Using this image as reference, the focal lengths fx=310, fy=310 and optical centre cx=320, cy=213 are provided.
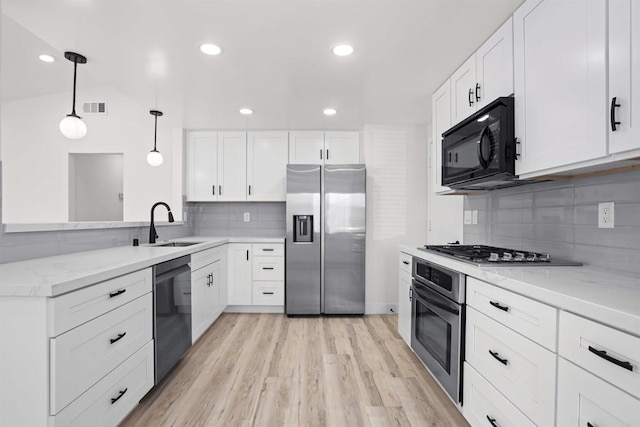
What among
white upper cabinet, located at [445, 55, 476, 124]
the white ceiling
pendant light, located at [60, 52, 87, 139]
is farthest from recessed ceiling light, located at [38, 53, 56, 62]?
white upper cabinet, located at [445, 55, 476, 124]

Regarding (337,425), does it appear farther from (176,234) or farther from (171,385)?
(176,234)

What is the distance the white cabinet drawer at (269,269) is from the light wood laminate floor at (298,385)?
0.72 m

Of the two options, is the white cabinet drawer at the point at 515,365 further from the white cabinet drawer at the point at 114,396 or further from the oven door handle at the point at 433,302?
the white cabinet drawer at the point at 114,396

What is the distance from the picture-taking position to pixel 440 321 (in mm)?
1982

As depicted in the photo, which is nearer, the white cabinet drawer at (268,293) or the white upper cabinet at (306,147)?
the white cabinet drawer at (268,293)

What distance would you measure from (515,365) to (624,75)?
3.77 feet

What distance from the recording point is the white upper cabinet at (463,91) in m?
2.08

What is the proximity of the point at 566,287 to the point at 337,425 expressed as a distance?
1382 millimetres

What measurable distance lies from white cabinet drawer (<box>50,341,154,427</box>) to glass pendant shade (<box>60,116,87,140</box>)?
152cm

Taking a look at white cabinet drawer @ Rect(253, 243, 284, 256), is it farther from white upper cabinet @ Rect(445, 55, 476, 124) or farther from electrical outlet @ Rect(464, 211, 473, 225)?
white upper cabinet @ Rect(445, 55, 476, 124)

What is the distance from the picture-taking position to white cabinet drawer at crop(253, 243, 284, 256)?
149 inches

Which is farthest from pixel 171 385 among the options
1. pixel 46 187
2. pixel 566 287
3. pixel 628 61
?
pixel 46 187

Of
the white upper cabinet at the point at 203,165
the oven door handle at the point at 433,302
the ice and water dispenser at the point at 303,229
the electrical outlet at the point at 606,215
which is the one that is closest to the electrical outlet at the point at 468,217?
the oven door handle at the point at 433,302

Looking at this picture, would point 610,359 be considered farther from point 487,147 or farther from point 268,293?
point 268,293
